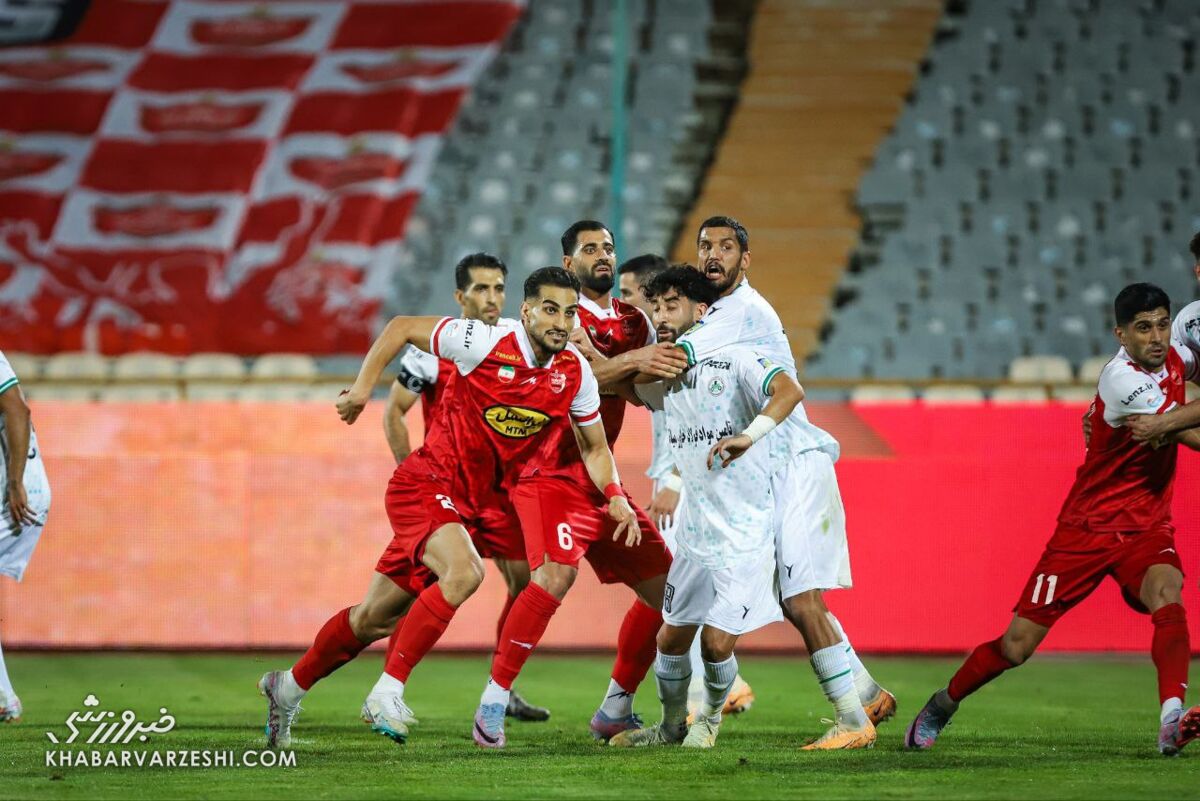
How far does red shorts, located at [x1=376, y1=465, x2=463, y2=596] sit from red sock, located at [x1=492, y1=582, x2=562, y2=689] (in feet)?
1.20

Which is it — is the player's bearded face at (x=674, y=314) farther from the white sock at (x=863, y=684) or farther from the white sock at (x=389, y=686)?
the white sock at (x=389, y=686)

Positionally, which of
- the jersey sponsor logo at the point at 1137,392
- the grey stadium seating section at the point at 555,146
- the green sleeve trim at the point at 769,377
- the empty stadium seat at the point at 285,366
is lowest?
the empty stadium seat at the point at 285,366

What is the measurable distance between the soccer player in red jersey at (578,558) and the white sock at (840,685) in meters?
0.77

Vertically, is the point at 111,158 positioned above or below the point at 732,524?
below

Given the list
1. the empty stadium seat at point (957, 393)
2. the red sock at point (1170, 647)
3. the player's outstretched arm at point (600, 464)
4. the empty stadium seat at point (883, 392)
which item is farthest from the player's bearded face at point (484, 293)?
the empty stadium seat at point (957, 393)

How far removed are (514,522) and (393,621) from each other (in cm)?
88

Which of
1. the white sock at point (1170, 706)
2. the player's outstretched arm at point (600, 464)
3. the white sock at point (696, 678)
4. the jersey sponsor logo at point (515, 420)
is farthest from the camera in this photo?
the white sock at point (696, 678)

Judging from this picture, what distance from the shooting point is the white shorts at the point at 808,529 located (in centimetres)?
641

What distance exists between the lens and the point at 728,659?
20.1ft

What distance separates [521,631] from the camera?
20.9 feet

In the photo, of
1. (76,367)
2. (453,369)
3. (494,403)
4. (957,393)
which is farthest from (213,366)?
(494,403)

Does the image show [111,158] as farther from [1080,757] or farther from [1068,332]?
[1080,757]

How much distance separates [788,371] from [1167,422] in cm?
141

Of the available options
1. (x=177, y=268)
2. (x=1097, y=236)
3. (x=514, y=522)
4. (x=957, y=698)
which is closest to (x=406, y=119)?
(x=177, y=268)
